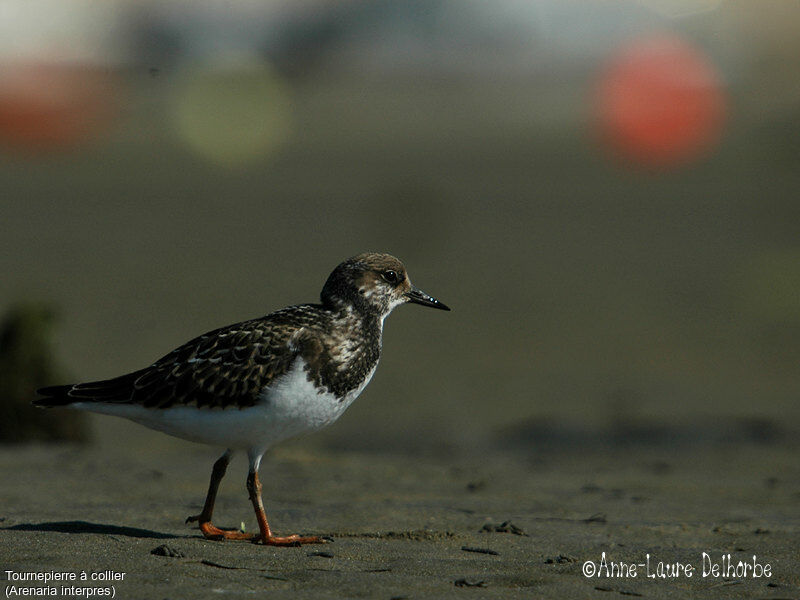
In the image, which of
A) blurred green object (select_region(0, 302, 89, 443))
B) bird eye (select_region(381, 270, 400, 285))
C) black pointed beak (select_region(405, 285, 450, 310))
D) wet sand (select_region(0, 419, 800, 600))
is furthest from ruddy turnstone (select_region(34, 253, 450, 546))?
blurred green object (select_region(0, 302, 89, 443))

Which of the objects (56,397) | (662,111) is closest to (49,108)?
(662,111)

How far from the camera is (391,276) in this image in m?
7.93

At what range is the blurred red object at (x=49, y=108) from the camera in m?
47.9

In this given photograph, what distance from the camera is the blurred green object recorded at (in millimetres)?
10750

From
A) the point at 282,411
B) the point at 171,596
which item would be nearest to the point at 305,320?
the point at 282,411

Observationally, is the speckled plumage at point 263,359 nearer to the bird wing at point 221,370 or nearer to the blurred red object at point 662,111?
the bird wing at point 221,370

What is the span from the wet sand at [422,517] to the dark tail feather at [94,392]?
0.75m

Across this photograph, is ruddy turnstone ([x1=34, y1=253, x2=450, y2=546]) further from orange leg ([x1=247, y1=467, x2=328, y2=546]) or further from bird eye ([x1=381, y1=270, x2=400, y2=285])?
bird eye ([x1=381, y1=270, x2=400, y2=285])

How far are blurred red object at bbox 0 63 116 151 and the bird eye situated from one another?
4044 cm

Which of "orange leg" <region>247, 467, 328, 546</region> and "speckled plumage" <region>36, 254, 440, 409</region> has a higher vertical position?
"speckled plumage" <region>36, 254, 440, 409</region>

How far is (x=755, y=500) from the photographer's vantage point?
930 centimetres

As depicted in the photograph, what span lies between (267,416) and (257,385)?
192mm

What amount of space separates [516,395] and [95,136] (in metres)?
40.8

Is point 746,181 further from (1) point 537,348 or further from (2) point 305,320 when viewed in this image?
(2) point 305,320
